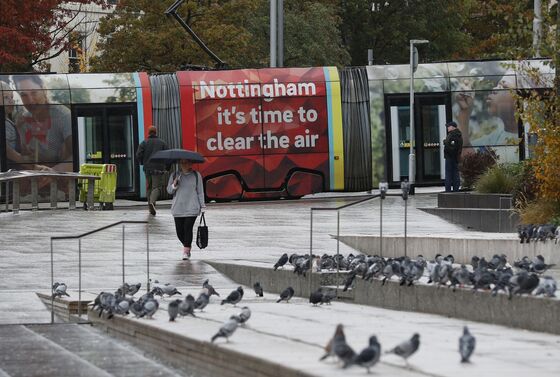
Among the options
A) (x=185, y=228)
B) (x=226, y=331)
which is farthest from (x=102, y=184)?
(x=226, y=331)

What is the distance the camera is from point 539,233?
1872 centimetres

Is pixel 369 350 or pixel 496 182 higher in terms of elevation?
pixel 496 182

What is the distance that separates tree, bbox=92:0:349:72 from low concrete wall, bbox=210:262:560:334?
38.7m

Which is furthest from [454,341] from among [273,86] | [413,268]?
[273,86]

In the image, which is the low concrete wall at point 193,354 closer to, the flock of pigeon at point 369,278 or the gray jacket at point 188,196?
the flock of pigeon at point 369,278

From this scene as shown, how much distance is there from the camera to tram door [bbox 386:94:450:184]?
132 feet

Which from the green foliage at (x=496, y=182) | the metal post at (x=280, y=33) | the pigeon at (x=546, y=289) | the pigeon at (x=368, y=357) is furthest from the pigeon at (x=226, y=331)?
the metal post at (x=280, y=33)

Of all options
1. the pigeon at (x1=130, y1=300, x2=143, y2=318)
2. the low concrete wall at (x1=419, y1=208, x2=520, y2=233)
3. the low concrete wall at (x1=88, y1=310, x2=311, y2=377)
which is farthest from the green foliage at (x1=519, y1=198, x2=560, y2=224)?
the low concrete wall at (x1=88, y1=310, x2=311, y2=377)

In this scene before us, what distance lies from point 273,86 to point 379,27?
105 feet

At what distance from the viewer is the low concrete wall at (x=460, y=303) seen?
12.7 metres

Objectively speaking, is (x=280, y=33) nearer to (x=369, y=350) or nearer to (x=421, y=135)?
(x=421, y=135)

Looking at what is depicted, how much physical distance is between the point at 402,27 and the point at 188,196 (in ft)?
158

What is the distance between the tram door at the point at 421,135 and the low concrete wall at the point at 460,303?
22635 millimetres

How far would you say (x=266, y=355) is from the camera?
10586 millimetres
